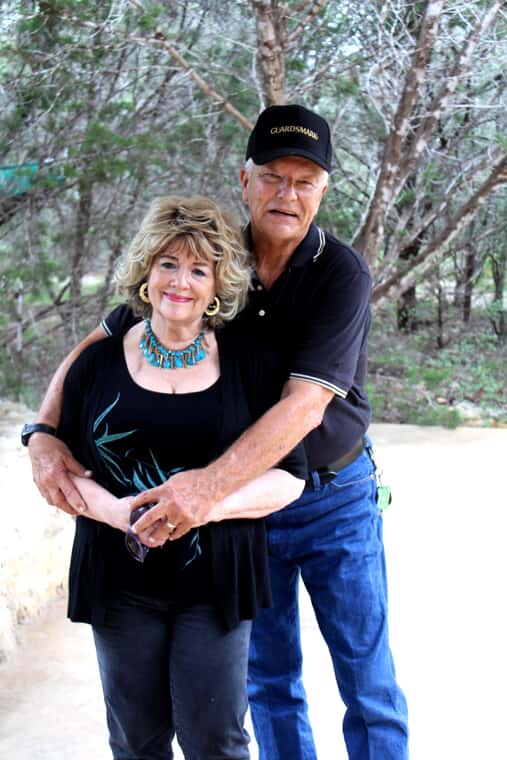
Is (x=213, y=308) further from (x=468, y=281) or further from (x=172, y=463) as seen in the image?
(x=468, y=281)

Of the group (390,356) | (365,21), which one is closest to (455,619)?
(365,21)

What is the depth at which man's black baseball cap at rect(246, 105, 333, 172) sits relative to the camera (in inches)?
77.1

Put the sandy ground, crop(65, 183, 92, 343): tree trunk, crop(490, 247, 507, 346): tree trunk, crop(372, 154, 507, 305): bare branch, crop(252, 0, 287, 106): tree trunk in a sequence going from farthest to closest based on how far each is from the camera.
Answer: crop(490, 247, 507, 346): tree trunk, crop(65, 183, 92, 343): tree trunk, crop(372, 154, 507, 305): bare branch, crop(252, 0, 287, 106): tree trunk, the sandy ground

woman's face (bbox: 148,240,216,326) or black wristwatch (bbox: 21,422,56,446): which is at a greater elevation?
woman's face (bbox: 148,240,216,326)

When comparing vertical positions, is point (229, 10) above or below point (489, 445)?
above

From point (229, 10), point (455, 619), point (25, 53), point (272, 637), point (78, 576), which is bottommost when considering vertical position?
point (455, 619)

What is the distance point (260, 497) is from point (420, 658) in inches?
75.0

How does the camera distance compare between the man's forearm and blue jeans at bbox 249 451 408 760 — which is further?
blue jeans at bbox 249 451 408 760

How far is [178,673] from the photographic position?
1.74m

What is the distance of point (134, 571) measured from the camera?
175 centimetres

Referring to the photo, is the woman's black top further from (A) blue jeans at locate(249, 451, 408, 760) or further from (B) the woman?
(A) blue jeans at locate(249, 451, 408, 760)

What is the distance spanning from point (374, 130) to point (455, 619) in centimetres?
430

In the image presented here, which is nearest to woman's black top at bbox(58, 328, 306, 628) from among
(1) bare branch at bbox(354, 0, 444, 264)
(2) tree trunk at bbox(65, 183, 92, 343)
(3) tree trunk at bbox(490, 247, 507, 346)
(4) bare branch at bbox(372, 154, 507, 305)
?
(1) bare branch at bbox(354, 0, 444, 264)

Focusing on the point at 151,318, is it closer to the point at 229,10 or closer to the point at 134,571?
the point at 134,571
